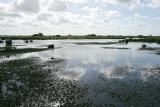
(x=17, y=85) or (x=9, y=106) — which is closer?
(x=9, y=106)

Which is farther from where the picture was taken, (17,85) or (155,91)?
(17,85)

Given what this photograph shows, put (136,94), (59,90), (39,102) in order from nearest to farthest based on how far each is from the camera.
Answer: (39,102) → (136,94) → (59,90)

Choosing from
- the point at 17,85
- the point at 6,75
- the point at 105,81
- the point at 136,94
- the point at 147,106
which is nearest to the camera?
the point at 147,106

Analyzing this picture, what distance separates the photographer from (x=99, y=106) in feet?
49.1

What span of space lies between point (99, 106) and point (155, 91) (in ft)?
29.9

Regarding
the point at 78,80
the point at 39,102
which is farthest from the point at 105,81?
the point at 39,102

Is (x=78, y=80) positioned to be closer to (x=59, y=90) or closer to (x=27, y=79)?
(x=59, y=90)

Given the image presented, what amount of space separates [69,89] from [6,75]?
549 inches

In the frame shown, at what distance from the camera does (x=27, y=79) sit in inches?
A: 961

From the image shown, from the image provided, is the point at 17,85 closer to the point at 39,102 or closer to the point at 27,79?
the point at 27,79

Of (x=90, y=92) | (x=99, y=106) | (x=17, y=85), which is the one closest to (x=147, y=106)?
(x=99, y=106)

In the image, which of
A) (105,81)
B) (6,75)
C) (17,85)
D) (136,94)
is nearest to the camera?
(136,94)

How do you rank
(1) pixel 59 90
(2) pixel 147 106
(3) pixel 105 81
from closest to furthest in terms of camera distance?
(2) pixel 147 106 → (1) pixel 59 90 → (3) pixel 105 81

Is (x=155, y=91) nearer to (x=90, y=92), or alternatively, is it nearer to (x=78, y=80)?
(x=90, y=92)
